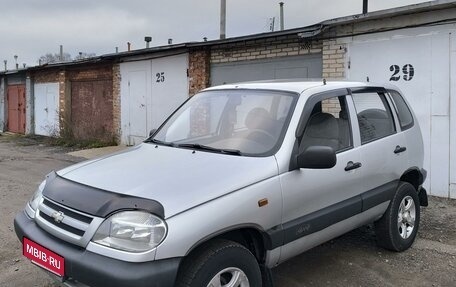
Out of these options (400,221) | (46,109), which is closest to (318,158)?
(400,221)

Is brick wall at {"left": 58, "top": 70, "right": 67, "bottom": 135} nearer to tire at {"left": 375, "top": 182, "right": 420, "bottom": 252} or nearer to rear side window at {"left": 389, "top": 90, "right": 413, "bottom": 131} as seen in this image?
rear side window at {"left": 389, "top": 90, "right": 413, "bottom": 131}

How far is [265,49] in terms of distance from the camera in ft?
30.8

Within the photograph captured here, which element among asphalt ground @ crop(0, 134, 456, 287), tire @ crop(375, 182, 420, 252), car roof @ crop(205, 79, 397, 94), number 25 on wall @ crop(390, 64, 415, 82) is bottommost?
asphalt ground @ crop(0, 134, 456, 287)

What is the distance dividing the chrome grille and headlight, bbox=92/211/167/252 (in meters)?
0.06

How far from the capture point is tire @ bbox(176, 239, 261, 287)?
257 centimetres

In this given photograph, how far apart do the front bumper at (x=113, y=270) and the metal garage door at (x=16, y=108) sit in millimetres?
18408

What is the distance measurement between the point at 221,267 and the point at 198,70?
8.67 m

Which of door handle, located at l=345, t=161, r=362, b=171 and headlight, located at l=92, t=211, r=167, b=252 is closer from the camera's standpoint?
headlight, located at l=92, t=211, r=167, b=252

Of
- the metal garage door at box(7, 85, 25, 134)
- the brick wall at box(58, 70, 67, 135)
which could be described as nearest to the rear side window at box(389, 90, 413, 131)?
the brick wall at box(58, 70, 67, 135)

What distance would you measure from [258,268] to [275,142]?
0.92 meters

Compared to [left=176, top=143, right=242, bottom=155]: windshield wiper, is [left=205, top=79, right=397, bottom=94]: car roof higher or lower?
higher

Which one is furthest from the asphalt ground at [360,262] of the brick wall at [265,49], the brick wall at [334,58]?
the brick wall at [265,49]

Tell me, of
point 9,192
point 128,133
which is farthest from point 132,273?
point 128,133

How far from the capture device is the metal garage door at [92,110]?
14.3 m
